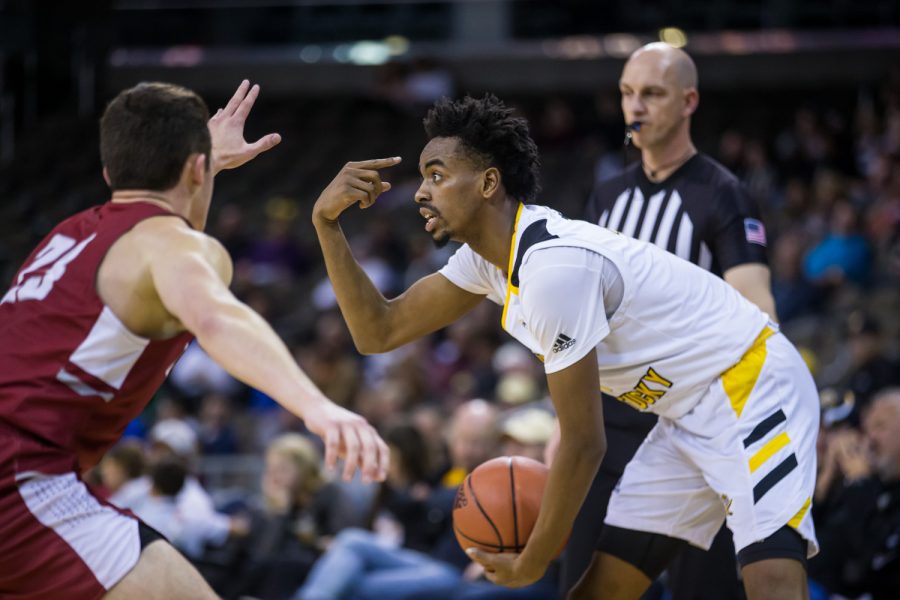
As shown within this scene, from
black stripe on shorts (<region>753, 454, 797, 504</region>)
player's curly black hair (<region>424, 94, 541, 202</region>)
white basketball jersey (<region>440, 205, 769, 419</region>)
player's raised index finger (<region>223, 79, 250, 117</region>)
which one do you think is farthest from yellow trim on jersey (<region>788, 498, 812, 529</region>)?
player's raised index finger (<region>223, 79, 250, 117</region>)

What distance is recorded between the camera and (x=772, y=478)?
13.7 ft

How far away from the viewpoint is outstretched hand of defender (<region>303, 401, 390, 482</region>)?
288 cm

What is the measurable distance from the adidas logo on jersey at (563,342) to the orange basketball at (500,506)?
789 mm

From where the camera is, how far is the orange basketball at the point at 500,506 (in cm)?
442

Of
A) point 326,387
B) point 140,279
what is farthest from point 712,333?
point 326,387

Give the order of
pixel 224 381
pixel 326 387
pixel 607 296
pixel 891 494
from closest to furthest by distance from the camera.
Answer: pixel 607 296, pixel 891 494, pixel 326 387, pixel 224 381

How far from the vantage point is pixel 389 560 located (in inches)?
304

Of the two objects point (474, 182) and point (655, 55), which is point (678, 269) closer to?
point (474, 182)

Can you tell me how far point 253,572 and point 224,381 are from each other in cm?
543

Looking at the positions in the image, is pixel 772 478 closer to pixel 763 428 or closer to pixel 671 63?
pixel 763 428

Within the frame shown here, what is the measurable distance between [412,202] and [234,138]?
1189cm

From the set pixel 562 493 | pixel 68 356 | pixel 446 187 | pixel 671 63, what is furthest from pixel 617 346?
pixel 68 356

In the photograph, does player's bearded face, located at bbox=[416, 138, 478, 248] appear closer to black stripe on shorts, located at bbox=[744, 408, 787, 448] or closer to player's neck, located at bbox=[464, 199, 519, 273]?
player's neck, located at bbox=[464, 199, 519, 273]

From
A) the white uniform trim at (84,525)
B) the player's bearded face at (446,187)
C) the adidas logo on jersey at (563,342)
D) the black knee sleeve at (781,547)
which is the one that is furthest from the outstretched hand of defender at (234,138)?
the black knee sleeve at (781,547)
